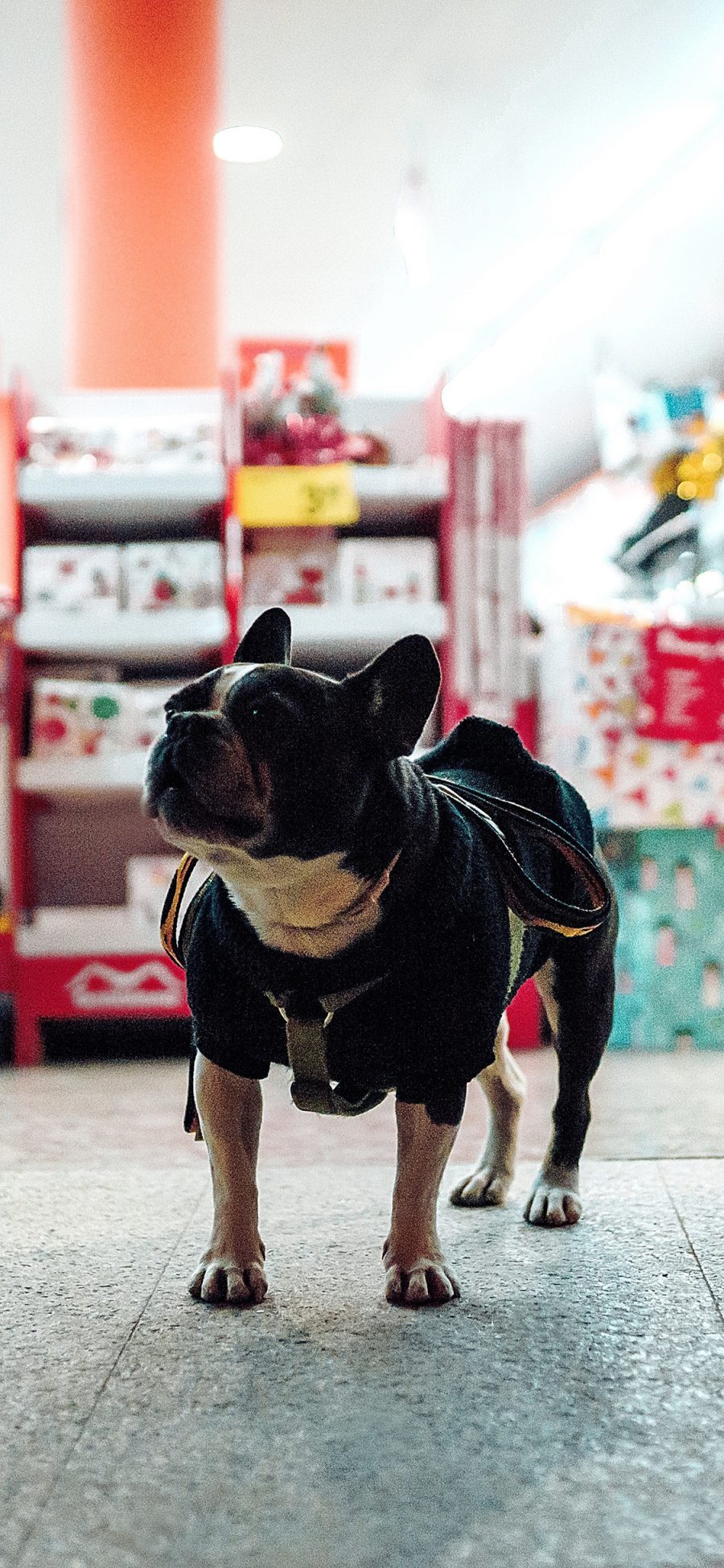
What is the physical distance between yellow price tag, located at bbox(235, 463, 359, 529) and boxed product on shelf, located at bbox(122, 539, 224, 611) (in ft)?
0.46

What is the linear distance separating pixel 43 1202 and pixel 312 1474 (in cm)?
96

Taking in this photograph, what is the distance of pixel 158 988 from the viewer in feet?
10.9

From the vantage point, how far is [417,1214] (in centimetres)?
138

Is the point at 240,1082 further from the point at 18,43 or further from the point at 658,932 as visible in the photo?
the point at 18,43

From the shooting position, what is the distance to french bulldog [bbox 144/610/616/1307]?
120 cm

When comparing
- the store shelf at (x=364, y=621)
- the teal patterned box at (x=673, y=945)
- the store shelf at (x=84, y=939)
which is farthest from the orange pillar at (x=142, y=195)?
the teal patterned box at (x=673, y=945)

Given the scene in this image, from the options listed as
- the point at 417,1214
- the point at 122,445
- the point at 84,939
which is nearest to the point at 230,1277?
the point at 417,1214

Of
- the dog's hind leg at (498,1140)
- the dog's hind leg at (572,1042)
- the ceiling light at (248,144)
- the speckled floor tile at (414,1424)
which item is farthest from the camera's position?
the ceiling light at (248,144)

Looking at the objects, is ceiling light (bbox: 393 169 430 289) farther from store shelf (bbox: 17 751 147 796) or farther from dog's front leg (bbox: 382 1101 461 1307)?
dog's front leg (bbox: 382 1101 461 1307)

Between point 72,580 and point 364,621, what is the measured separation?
722mm

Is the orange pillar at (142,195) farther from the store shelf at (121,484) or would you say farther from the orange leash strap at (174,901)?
the orange leash strap at (174,901)

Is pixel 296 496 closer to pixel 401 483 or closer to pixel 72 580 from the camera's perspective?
pixel 401 483

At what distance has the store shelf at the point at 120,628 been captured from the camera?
130 inches

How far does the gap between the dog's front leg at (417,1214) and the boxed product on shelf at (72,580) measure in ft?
7.28
